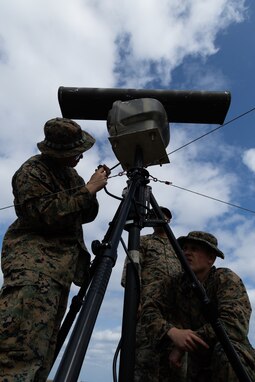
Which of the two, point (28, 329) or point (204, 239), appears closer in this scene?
point (28, 329)

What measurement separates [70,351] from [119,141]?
1462 mm

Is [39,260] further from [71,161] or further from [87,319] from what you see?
[87,319]

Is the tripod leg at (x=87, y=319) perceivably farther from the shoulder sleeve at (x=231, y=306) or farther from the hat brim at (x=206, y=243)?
the hat brim at (x=206, y=243)

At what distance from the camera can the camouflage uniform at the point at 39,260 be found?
1.61m

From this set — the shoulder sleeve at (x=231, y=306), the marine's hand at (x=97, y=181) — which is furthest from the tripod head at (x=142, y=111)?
the shoulder sleeve at (x=231, y=306)

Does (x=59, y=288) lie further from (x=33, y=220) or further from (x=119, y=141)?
(x=119, y=141)

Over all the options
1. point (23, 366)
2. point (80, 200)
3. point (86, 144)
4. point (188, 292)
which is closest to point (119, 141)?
point (86, 144)

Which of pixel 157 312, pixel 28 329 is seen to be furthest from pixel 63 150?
pixel 157 312

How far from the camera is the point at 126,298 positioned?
1.48 meters

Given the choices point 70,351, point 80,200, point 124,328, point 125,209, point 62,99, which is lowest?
point 70,351

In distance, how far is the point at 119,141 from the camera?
215 centimetres

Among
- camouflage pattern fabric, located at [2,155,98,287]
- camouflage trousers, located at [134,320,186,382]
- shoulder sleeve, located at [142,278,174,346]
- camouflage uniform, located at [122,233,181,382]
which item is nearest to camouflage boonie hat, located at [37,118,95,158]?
camouflage pattern fabric, located at [2,155,98,287]

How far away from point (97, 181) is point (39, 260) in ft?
1.76

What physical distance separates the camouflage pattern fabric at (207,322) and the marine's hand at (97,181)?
740 millimetres
